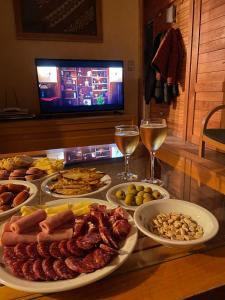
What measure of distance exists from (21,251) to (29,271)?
4 cm

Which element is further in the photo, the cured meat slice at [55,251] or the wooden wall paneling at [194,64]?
the wooden wall paneling at [194,64]

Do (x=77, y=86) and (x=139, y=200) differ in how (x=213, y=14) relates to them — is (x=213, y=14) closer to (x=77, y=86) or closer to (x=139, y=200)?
(x=77, y=86)

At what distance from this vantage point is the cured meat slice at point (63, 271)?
13.0 inches

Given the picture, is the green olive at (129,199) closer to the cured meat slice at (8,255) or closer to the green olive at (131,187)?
the green olive at (131,187)

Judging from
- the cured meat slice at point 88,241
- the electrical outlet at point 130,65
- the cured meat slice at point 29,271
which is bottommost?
the cured meat slice at point 29,271

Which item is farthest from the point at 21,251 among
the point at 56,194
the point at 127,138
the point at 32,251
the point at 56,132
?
the point at 56,132

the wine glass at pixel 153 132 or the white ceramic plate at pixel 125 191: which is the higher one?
the wine glass at pixel 153 132

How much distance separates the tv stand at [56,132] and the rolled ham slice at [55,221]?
219 centimetres

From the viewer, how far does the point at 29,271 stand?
1.10 feet

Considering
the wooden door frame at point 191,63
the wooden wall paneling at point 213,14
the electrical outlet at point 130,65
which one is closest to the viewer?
the wooden wall paneling at point 213,14

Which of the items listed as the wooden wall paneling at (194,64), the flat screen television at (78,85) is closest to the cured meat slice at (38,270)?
the flat screen television at (78,85)

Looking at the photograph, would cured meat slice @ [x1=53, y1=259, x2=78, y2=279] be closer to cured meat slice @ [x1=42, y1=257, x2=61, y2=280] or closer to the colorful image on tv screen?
cured meat slice @ [x1=42, y1=257, x2=61, y2=280]

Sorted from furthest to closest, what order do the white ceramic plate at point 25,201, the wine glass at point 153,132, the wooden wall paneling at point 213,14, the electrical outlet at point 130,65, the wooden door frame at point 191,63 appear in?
1. the electrical outlet at point 130,65
2. the wooden door frame at point 191,63
3. the wooden wall paneling at point 213,14
4. the wine glass at point 153,132
5. the white ceramic plate at point 25,201

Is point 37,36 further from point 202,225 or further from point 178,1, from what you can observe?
point 202,225
